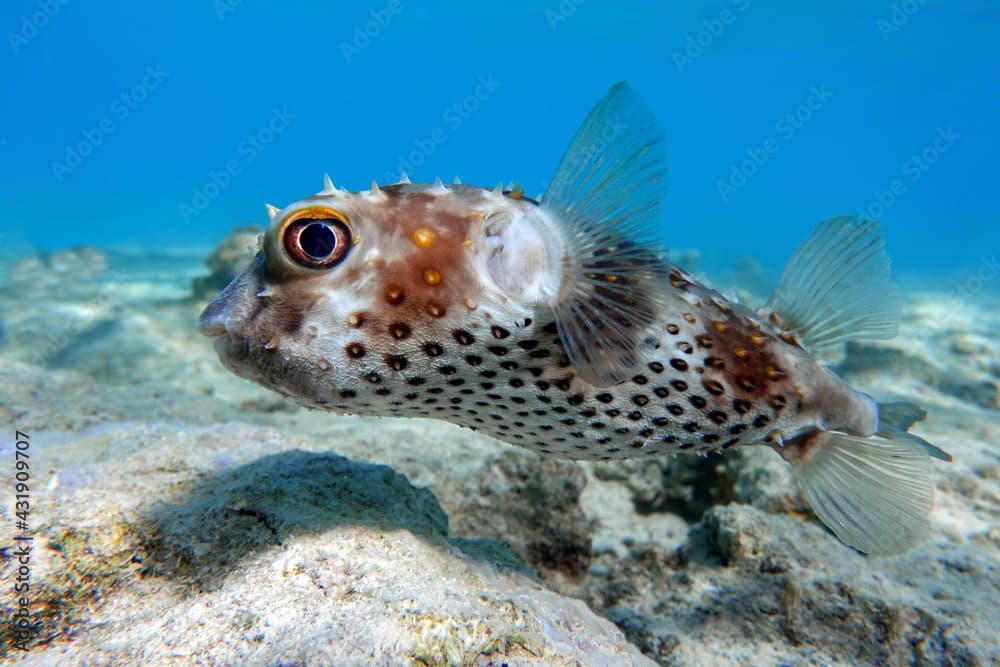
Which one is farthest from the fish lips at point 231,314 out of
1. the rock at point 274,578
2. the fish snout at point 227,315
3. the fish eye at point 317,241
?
the rock at point 274,578

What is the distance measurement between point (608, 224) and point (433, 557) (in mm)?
1565

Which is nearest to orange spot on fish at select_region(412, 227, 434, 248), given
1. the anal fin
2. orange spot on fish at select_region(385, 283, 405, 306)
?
orange spot on fish at select_region(385, 283, 405, 306)

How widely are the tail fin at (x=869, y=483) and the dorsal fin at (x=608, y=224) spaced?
4.65 feet

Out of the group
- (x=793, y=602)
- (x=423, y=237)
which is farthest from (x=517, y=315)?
(x=793, y=602)

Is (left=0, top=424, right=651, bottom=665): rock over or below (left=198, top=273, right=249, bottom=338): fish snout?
below

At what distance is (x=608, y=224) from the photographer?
1.99m

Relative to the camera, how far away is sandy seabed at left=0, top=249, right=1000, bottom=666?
1.68 m

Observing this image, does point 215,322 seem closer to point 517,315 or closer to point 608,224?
point 517,315

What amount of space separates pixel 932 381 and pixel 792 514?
22.4 feet

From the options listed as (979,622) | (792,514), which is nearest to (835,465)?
(979,622)

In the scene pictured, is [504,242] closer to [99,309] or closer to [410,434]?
[410,434]

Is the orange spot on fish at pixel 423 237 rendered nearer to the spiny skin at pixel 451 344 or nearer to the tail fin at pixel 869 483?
the spiny skin at pixel 451 344

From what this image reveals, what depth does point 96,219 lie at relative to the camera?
2157 inches

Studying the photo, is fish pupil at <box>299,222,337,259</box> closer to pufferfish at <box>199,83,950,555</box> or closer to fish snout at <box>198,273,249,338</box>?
pufferfish at <box>199,83,950,555</box>
